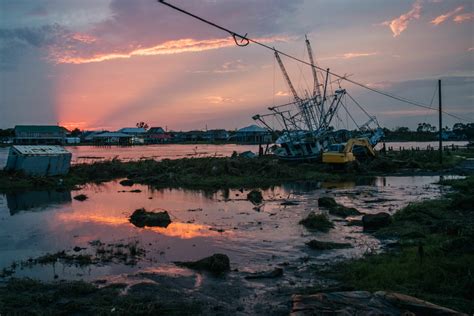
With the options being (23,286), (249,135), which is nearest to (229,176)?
(23,286)

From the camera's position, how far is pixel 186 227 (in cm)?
1466

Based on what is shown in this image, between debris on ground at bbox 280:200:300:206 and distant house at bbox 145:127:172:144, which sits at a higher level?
distant house at bbox 145:127:172:144

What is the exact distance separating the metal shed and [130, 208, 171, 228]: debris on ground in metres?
16.6

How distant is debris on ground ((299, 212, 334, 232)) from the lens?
13773mm

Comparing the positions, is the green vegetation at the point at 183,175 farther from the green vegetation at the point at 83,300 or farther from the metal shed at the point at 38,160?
the green vegetation at the point at 83,300

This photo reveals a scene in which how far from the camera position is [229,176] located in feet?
100

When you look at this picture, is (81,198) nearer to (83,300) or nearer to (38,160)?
(38,160)

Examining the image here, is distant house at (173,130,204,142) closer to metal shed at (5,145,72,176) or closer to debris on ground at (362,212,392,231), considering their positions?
metal shed at (5,145,72,176)

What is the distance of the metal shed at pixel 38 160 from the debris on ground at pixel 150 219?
16562 mm

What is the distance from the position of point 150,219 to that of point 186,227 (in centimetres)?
153

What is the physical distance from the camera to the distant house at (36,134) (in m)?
106

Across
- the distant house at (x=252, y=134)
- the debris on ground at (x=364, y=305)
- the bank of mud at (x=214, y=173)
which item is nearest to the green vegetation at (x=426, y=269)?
the debris on ground at (x=364, y=305)

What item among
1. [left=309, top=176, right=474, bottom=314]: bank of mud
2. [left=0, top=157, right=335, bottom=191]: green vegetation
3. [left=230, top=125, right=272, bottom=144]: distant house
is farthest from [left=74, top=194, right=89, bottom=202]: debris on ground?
[left=230, top=125, right=272, bottom=144]: distant house

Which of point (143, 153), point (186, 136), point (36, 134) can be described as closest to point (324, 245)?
point (143, 153)
